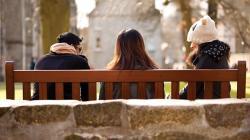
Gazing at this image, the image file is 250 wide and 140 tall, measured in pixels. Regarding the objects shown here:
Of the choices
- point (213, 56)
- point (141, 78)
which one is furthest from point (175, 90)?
point (213, 56)

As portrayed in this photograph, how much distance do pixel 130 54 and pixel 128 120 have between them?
144 centimetres

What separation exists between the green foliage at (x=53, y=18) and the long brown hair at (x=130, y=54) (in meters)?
19.1

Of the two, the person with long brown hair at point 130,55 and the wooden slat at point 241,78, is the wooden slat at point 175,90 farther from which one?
the wooden slat at point 241,78

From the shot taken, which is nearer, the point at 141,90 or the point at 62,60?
the point at 141,90

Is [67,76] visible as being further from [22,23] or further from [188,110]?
[22,23]

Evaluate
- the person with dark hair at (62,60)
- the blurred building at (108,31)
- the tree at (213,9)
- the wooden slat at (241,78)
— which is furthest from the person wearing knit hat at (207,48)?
the blurred building at (108,31)

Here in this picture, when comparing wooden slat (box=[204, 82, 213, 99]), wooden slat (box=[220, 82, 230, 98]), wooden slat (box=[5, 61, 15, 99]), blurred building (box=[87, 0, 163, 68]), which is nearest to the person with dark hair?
wooden slat (box=[5, 61, 15, 99])

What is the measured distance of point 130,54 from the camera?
6.54m

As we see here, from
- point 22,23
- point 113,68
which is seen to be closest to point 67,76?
point 113,68

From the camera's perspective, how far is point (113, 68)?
639cm

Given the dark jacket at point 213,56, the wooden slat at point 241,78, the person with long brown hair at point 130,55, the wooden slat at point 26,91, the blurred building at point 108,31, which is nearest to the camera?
the wooden slat at point 241,78

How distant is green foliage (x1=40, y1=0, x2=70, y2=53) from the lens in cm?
2565

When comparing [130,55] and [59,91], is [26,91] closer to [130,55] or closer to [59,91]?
[59,91]

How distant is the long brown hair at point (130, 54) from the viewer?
645cm
